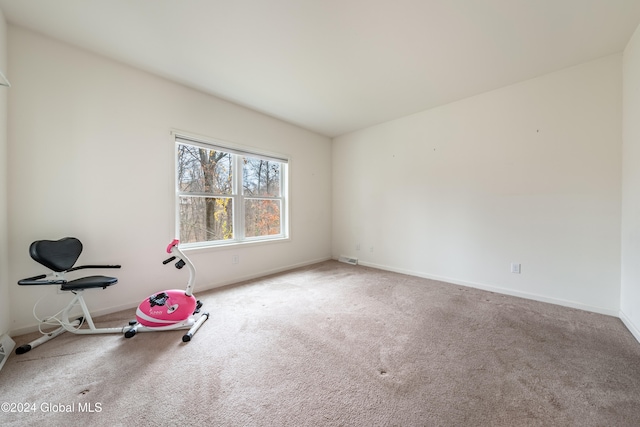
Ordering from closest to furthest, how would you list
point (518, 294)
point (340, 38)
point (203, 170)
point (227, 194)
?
point (340, 38) < point (518, 294) < point (203, 170) < point (227, 194)

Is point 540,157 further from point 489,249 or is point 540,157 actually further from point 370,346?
point 370,346

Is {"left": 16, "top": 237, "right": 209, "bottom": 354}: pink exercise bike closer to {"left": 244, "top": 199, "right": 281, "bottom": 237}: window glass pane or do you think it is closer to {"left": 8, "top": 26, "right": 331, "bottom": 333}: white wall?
{"left": 8, "top": 26, "right": 331, "bottom": 333}: white wall

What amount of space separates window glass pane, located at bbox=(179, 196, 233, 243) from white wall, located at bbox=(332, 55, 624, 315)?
254cm

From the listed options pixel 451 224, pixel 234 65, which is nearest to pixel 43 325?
pixel 234 65

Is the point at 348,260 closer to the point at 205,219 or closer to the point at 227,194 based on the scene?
the point at 227,194

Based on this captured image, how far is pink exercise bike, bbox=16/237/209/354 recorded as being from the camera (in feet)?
5.95

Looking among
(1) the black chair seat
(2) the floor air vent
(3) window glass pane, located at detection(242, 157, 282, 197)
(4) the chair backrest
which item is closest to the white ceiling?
(3) window glass pane, located at detection(242, 157, 282, 197)

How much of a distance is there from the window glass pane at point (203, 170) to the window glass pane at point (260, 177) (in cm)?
26

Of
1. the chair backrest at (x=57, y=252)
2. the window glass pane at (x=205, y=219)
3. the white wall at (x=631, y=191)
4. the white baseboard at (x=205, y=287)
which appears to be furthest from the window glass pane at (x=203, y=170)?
the white wall at (x=631, y=191)

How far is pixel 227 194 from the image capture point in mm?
3395

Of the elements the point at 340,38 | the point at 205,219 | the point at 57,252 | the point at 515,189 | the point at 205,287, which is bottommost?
the point at 205,287

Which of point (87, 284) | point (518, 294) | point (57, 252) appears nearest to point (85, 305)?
point (87, 284)

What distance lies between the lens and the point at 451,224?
3.33 metres

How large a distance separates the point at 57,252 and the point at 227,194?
180 cm
